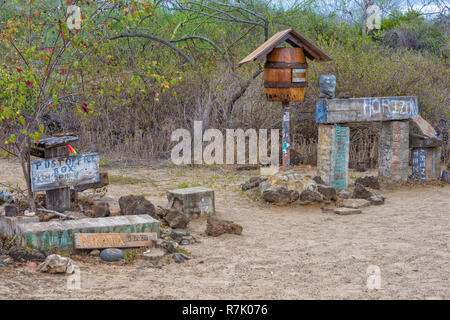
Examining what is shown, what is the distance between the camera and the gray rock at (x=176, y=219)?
7508mm

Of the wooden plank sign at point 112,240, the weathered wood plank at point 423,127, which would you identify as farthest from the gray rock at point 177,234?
the weathered wood plank at point 423,127

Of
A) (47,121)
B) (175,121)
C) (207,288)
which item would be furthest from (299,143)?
(207,288)

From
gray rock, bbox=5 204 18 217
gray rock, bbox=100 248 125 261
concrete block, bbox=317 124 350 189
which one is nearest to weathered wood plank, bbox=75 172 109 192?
gray rock, bbox=5 204 18 217

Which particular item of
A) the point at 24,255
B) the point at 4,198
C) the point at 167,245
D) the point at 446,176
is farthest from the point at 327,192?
the point at 24,255

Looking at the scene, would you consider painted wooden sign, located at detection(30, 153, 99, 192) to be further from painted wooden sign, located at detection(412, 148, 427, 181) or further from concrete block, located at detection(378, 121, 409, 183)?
painted wooden sign, located at detection(412, 148, 427, 181)

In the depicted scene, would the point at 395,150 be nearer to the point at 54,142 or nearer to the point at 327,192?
the point at 327,192

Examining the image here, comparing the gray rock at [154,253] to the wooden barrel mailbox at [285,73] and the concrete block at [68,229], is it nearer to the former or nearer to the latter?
the concrete block at [68,229]

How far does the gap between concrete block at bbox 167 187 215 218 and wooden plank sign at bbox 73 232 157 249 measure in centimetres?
160

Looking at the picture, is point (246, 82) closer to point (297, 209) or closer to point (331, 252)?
point (297, 209)

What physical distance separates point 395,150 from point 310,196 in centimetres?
247

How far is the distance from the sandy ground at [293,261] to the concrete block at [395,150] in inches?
27.5

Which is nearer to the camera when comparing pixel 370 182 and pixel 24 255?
pixel 24 255

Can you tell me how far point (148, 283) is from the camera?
17.0 ft

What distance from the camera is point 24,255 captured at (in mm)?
5551
